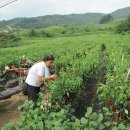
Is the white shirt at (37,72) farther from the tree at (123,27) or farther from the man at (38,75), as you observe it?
the tree at (123,27)

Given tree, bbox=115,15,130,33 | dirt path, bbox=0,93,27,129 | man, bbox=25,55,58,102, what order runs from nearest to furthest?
man, bbox=25,55,58,102 → dirt path, bbox=0,93,27,129 → tree, bbox=115,15,130,33

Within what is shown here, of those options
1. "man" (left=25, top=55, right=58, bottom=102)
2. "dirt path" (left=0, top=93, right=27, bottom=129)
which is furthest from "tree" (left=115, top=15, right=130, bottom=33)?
"man" (left=25, top=55, right=58, bottom=102)

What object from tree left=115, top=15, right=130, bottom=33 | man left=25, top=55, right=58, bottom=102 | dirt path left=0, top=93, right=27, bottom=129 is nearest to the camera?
man left=25, top=55, right=58, bottom=102

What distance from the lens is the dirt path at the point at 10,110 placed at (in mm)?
9923

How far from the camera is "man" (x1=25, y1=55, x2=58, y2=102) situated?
26.0 ft

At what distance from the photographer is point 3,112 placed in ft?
35.4

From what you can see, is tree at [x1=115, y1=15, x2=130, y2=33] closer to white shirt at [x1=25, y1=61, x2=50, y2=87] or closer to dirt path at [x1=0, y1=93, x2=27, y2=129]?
dirt path at [x1=0, y1=93, x2=27, y2=129]

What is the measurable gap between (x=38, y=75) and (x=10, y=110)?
336 centimetres

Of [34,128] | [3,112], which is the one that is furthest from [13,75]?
[34,128]

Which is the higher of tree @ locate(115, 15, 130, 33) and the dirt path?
the dirt path

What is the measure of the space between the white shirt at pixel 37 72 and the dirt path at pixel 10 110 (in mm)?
1688

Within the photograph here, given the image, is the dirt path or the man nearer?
the man

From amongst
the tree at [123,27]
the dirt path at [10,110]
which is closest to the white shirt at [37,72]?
the dirt path at [10,110]

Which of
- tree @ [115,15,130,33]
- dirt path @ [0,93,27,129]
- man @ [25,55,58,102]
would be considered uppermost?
man @ [25,55,58,102]
